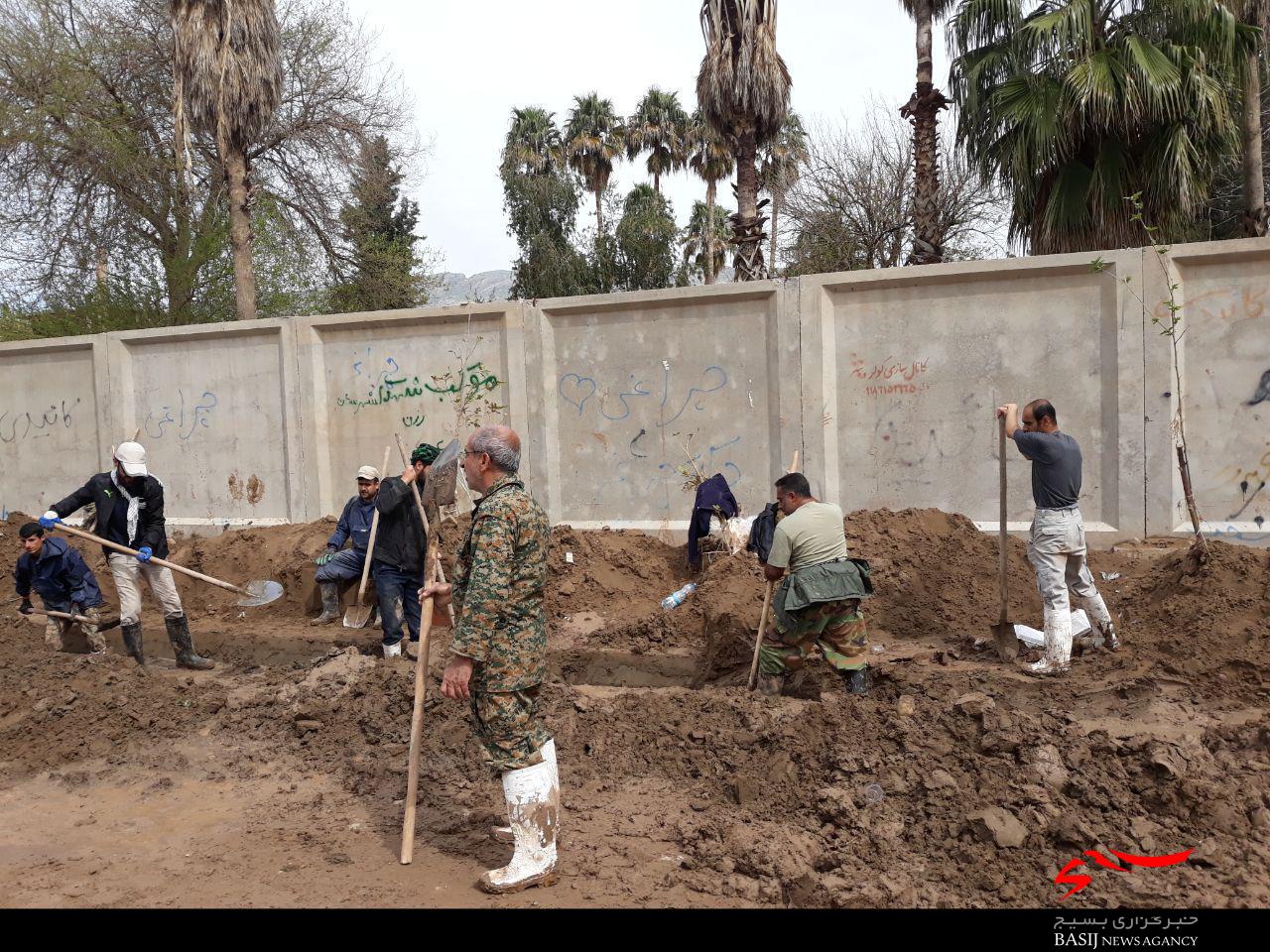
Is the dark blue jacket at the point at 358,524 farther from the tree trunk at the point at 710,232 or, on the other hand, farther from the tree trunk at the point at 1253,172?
the tree trunk at the point at 710,232

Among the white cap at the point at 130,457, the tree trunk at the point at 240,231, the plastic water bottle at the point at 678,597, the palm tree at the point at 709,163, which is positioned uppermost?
the palm tree at the point at 709,163

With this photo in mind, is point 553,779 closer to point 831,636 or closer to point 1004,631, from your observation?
point 831,636

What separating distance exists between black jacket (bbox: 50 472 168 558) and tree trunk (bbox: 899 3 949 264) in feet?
36.2

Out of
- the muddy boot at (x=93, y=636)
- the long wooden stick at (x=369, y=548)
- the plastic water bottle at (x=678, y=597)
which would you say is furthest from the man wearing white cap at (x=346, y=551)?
the plastic water bottle at (x=678, y=597)

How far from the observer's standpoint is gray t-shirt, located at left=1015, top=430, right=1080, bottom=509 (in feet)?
20.1

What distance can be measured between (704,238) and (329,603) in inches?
1219

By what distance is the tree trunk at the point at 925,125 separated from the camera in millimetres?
14148

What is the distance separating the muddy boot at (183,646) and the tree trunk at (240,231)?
826cm

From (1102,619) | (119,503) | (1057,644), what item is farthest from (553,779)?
(119,503)

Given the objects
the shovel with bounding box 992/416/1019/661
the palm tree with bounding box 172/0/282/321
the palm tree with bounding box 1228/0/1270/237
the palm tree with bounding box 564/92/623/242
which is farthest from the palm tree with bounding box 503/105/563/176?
the shovel with bounding box 992/416/1019/661

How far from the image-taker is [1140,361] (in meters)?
8.10

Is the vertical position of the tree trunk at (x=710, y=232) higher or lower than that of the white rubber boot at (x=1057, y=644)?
higher

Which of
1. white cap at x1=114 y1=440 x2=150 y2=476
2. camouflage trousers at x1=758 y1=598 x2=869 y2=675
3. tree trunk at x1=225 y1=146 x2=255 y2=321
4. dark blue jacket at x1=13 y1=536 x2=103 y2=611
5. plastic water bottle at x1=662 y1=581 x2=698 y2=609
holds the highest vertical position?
tree trunk at x1=225 y1=146 x2=255 y2=321

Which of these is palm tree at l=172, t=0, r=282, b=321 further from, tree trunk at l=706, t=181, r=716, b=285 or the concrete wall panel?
tree trunk at l=706, t=181, r=716, b=285
